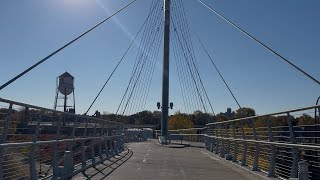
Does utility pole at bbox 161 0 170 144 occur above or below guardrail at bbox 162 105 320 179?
above

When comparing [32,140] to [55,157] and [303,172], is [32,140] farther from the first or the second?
[303,172]

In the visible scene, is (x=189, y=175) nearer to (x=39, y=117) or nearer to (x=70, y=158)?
(x=70, y=158)

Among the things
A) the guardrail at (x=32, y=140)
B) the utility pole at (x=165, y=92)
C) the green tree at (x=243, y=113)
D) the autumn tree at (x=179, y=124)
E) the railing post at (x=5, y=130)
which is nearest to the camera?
the railing post at (x=5, y=130)

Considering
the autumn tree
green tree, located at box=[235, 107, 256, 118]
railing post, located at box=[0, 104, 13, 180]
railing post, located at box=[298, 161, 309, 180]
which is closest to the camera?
railing post, located at box=[0, 104, 13, 180]

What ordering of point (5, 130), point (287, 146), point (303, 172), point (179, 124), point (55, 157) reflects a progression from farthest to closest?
point (179, 124) < point (55, 157) < point (287, 146) < point (303, 172) < point (5, 130)

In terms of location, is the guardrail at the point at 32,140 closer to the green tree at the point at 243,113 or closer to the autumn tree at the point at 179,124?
the green tree at the point at 243,113

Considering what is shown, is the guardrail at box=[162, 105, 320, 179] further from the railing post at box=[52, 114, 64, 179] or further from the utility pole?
the utility pole

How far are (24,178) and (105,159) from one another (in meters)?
10.4

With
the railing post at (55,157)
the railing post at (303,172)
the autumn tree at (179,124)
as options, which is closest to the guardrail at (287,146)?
the railing post at (303,172)

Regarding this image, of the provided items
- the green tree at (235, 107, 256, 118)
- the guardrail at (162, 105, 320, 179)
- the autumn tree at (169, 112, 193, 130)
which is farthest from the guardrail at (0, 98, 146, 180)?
the autumn tree at (169, 112, 193, 130)

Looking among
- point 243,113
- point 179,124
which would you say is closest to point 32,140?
point 243,113

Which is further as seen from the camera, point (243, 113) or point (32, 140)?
point (243, 113)

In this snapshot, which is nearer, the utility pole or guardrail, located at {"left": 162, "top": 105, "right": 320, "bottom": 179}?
guardrail, located at {"left": 162, "top": 105, "right": 320, "bottom": 179}

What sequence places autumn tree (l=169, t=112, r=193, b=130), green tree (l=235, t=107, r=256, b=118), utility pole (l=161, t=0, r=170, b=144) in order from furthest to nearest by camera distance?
autumn tree (l=169, t=112, r=193, b=130) < utility pole (l=161, t=0, r=170, b=144) < green tree (l=235, t=107, r=256, b=118)
